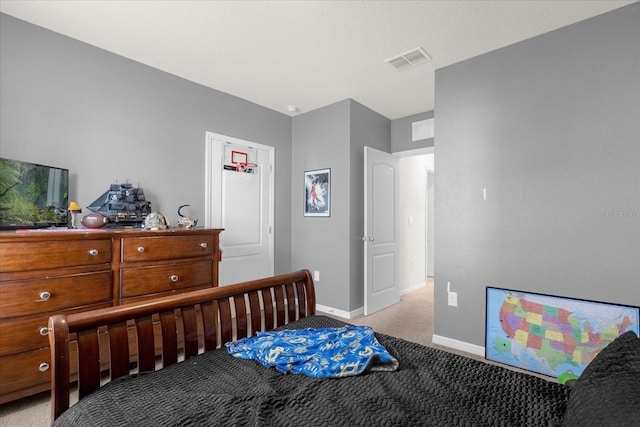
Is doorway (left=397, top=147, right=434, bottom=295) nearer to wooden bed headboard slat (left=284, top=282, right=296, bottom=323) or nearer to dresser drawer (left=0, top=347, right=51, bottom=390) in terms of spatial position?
wooden bed headboard slat (left=284, top=282, right=296, bottom=323)

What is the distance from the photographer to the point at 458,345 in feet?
9.40

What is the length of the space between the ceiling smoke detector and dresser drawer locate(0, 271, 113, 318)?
9.66 feet

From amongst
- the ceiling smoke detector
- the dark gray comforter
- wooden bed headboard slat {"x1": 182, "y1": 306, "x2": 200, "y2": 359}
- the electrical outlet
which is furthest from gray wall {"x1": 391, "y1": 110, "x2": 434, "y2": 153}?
wooden bed headboard slat {"x1": 182, "y1": 306, "x2": 200, "y2": 359}

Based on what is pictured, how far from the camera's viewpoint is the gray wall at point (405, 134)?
4.15 metres

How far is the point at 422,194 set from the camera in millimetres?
5562

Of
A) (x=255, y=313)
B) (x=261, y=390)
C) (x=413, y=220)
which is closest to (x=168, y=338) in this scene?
(x=255, y=313)

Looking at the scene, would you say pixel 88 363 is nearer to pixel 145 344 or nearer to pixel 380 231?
pixel 145 344

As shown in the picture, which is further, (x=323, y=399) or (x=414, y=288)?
(x=414, y=288)

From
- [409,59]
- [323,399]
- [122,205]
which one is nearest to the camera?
[323,399]

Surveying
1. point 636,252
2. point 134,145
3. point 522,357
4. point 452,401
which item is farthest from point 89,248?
point 636,252

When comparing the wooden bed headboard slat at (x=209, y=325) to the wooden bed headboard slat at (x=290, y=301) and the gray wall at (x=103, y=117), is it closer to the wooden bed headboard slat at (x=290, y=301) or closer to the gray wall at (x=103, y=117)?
the wooden bed headboard slat at (x=290, y=301)

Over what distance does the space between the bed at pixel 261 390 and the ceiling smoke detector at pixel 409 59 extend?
7.98 ft

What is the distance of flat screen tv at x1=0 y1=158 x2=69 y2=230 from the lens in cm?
208

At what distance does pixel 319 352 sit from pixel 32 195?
7.59 ft
